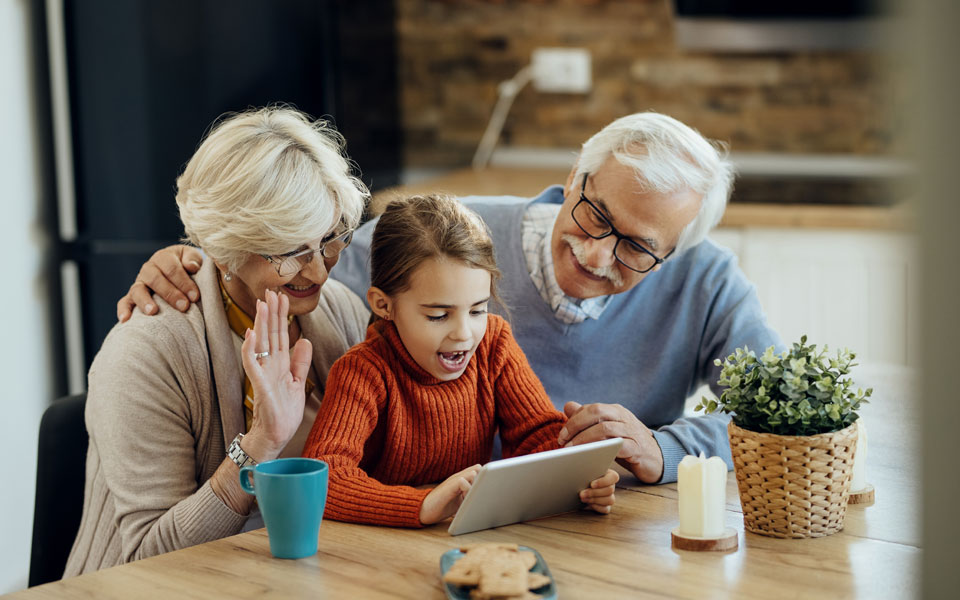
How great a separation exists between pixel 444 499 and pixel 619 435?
0.28m

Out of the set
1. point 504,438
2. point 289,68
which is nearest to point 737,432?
point 504,438

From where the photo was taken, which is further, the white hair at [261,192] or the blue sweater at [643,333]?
the blue sweater at [643,333]

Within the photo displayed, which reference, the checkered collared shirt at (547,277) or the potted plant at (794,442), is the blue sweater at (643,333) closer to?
the checkered collared shirt at (547,277)

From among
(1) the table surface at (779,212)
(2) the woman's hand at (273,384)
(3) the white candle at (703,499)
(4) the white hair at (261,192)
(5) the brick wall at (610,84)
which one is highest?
(5) the brick wall at (610,84)

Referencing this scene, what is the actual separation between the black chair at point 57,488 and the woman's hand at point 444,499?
0.63m

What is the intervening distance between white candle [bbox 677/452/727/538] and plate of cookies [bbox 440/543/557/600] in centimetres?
19

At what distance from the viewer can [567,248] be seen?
1.74m

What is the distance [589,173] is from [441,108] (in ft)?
7.68

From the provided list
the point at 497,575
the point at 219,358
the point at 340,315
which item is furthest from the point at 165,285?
the point at 497,575

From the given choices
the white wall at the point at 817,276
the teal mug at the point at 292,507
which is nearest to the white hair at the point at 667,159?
the teal mug at the point at 292,507

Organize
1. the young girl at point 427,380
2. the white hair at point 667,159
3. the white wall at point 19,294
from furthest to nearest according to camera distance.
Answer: the white wall at point 19,294
the white hair at point 667,159
the young girl at point 427,380

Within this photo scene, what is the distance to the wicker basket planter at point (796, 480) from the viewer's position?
119 centimetres

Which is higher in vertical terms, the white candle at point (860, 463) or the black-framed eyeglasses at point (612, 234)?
the black-framed eyeglasses at point (612, 234)

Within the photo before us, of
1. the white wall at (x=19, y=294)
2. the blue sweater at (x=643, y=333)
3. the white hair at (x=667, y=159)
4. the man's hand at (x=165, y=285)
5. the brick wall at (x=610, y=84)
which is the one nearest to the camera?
the man's hand at (x=165, y=285)
